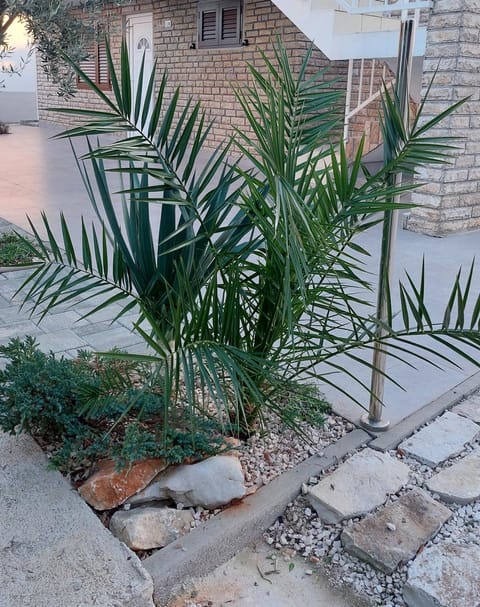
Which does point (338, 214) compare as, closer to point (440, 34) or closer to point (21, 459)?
point (21, 459)

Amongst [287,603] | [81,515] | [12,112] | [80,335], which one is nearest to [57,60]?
[80,335]

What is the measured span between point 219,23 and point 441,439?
326 inches

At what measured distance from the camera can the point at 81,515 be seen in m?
1.66

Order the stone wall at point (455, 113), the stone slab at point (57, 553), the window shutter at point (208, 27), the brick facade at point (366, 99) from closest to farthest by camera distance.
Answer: the stone slab at point (57, 553)
the stone wall at point (455, 113)
the brick facade at point (366, 99)
the window shutter at point (208, 27)

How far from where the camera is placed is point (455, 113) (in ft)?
15.6

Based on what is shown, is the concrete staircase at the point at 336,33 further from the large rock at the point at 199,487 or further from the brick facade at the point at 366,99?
the large rock at the point at 199,487

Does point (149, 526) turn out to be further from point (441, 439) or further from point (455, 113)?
point (455, 113)

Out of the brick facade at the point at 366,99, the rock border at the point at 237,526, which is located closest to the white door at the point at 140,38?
the brick facade at the point at 366,99

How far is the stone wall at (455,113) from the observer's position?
4613 mm

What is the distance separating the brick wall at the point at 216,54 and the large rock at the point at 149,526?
702cm

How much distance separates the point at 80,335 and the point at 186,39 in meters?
7.96

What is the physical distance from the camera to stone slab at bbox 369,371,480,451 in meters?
2.18

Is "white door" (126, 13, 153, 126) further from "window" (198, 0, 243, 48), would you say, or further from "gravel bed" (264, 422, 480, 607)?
"gravel bed" (264, 422, 480, 607)

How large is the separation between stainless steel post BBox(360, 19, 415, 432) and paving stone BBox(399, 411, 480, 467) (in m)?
0.13
